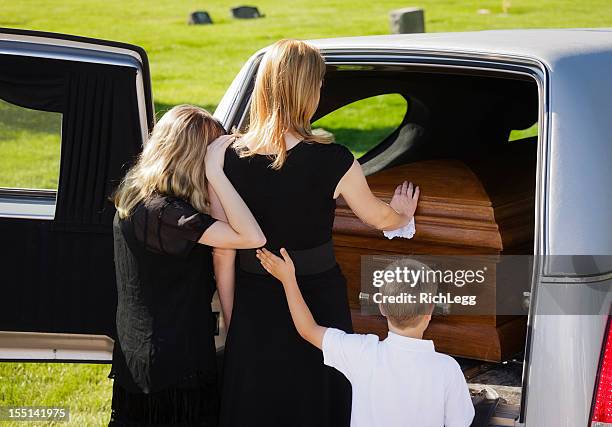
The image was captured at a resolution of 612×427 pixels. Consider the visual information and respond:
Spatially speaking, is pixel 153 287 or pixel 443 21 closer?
pixel 153 287

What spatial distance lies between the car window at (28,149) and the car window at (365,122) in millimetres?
3343

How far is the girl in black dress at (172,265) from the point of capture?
9.43 feet

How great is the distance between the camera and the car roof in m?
2.83

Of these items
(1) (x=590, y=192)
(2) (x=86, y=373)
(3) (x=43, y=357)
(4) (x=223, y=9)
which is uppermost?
(1) (x=590, y=192)

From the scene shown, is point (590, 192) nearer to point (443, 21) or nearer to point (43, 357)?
point (43, 357)

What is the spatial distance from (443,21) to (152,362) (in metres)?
16.8

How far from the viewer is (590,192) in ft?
8.14

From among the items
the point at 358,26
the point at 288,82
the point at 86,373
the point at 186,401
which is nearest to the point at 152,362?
the point at 186,401

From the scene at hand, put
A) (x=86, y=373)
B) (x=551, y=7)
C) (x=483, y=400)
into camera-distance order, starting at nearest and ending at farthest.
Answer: (x=483, y=400), (x=86, y=373), (x=551, y=7)

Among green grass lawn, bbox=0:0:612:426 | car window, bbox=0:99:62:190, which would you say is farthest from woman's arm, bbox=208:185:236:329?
green grass lawn, bbox=0:0:612:426

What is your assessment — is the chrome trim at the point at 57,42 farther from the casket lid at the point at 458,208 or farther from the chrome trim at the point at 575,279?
the chrome trim at the point at 575,279

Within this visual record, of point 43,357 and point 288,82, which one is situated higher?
point 288,82

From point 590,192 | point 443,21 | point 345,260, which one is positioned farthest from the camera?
point 443,21

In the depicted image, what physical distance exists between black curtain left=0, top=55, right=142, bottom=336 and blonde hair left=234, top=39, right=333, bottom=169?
61 centimetres
